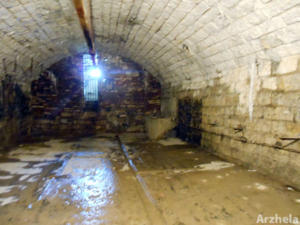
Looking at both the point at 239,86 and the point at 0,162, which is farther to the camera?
the point at 0,162

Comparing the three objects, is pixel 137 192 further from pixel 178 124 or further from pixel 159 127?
pixel 178 124

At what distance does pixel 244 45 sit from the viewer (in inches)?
120

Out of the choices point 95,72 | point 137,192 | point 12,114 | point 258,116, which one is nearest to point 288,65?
point 258,116

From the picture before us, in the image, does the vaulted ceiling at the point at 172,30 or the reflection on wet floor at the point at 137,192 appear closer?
the reflection on wet floor at the point at 137,192

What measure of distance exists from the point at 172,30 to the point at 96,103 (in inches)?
196

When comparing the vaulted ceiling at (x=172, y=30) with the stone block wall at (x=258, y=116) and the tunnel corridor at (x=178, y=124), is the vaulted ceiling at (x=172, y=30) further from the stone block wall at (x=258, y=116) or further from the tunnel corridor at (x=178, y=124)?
the stone block wall at (x=258, y=116)

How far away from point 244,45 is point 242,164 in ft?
7.02

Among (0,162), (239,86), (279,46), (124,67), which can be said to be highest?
(124,67)

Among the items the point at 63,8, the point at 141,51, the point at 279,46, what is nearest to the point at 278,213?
the point at 279,46

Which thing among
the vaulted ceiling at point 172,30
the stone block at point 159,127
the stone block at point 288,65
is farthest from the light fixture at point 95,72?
the stone block at point 288,65

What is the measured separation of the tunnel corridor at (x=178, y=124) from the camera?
2.18 m

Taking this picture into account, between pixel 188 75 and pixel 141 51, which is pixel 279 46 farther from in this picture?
pixel 141 51

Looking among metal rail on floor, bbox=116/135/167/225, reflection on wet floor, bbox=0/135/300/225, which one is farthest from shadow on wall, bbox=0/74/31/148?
metal rail on floor, bbox=116/135/167/225

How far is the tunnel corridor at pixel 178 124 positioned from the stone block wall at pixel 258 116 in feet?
0.06
